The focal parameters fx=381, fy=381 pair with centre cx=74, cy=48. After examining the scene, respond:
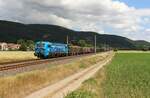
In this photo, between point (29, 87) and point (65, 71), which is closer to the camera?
point (29, 87)

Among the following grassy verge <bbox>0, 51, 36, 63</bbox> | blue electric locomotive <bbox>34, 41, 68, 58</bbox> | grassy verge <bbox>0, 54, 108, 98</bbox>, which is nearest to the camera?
grassy verge <bbox>0, 54, 108, 98</bbox>

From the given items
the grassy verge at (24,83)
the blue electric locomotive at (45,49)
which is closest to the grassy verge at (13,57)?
the blue electric locomotive at (45,49)

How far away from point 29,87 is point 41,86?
2.41m

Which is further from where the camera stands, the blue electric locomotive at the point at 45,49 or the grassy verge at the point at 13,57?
the blue electric locomotive at the point at 45,49

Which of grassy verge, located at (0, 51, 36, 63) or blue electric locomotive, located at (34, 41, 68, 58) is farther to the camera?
blue electric locomotive, located at (34, 41, 68, 58)

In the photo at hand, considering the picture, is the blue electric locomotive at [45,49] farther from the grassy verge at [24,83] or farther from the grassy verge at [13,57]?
the grassy verge at [24,83]

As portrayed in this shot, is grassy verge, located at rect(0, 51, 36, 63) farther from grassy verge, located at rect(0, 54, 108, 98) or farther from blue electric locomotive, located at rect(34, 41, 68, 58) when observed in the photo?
grassy verge, located at rect(0, 54, 108, 98)

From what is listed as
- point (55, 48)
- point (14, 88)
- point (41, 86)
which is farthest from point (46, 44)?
point (14, 88)

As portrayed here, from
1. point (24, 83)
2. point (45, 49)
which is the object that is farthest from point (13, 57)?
point (24, 83)

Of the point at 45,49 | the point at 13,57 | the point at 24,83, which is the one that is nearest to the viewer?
the point at 24,83

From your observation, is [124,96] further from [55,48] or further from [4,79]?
[55,48]

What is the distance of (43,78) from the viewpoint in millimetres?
34906

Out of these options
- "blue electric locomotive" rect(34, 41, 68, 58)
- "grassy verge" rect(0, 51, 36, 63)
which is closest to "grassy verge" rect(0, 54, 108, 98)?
"grassy verge" rect(0, 51, 36, 63)

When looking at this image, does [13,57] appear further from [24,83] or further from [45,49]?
[24,83]
